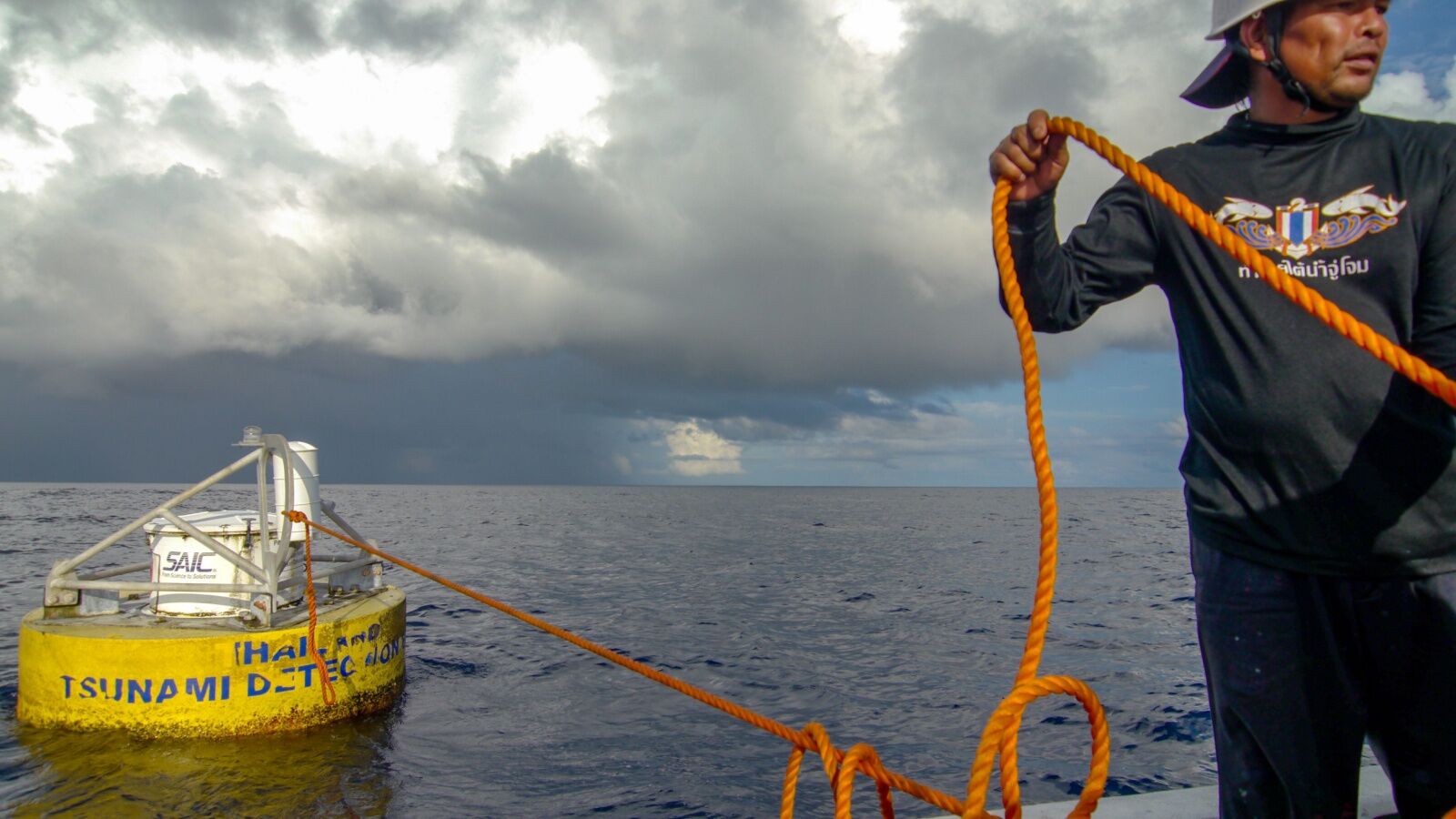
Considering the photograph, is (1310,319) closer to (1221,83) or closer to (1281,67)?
(1281,67)

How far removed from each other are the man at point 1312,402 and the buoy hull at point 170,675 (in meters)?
8.88

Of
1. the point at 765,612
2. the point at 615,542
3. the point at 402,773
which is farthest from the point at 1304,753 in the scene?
the point at 615,542

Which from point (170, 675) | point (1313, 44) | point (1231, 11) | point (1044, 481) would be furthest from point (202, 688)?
point (1313, 44)

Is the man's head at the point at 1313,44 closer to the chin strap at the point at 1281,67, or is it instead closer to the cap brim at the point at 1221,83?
the chin strap at the point at 1281,67

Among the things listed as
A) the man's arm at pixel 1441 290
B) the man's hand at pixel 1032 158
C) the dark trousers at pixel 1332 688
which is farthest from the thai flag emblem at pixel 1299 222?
the dark trousers at pixel 1332 688

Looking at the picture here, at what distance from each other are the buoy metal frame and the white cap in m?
9.34

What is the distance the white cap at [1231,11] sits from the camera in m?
2.43

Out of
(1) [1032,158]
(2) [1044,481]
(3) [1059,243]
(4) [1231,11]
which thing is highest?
(4) [1231,11]

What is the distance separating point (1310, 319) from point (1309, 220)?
0.97ft

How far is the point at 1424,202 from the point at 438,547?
4565cm

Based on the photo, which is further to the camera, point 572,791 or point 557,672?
point 557,672

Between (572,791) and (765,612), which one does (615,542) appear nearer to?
(765,612)

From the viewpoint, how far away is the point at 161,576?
30.7 feet

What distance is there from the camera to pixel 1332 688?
242cm
